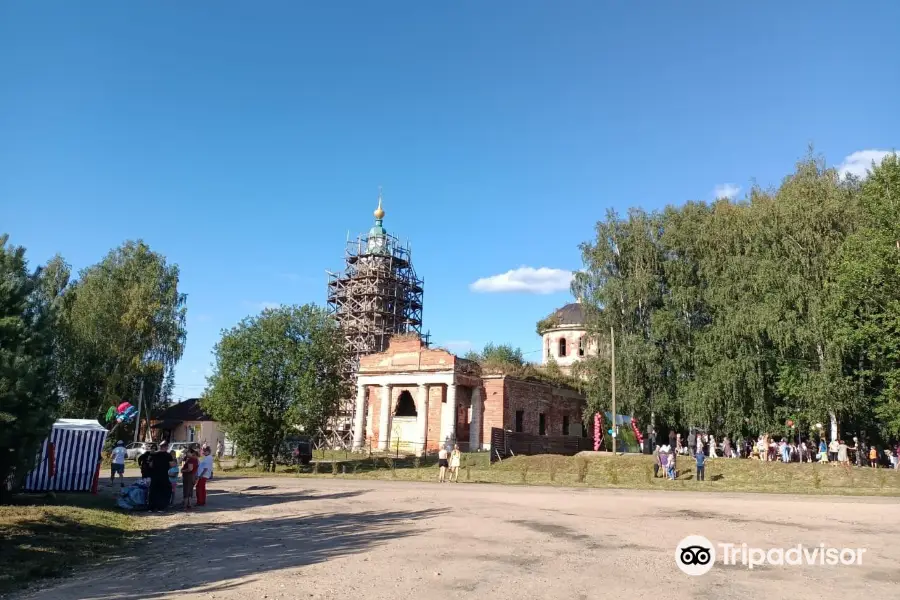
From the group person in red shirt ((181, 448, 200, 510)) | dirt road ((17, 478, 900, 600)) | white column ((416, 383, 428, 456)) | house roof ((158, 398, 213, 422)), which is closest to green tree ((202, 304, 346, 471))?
white column ((416, 383, 428, 456))

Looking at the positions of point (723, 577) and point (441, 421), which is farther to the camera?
point (441, 421)

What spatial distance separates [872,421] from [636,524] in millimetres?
26776

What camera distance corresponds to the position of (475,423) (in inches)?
1638

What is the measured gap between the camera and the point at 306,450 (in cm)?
3522

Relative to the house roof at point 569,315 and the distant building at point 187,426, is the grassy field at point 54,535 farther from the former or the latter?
the house roof at point 569,315

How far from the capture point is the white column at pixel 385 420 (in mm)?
43625

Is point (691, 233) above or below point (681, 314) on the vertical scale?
above

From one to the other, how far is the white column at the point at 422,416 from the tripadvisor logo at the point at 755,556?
3172 centimetres

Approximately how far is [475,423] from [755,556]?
1270 inches

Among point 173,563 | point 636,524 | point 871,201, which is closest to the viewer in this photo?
point 173,563

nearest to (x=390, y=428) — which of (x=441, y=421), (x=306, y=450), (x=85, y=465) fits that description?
(x=441, y=421)

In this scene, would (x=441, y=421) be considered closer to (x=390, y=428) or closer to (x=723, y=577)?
(x=390, y=428)

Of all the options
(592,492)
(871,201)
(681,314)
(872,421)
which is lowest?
(592,492)

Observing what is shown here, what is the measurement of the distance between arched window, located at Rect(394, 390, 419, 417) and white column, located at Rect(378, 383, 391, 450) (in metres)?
2.84
